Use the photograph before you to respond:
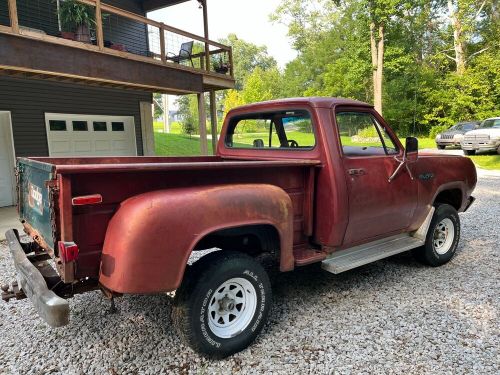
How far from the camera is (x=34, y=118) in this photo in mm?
9266

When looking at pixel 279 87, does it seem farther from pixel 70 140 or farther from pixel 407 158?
pixel 407 158

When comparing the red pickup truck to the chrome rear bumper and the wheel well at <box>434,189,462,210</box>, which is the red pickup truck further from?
the wheel well at <box>434,189,462,210</box>

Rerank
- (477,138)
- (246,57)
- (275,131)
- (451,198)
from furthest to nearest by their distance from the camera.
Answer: (246,57)
(477,138)
(451,198)
(275,131)

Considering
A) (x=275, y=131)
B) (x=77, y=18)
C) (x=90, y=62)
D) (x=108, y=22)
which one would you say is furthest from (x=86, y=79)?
(x=275, y=131)

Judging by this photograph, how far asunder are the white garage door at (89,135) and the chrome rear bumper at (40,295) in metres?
7.60

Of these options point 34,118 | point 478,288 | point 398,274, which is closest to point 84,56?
point 34,118

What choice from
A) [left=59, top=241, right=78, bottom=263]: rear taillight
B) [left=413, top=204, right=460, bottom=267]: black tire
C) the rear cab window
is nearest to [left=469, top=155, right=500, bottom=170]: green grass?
[left=413, top=204, right=460, bottom=267]: black tire

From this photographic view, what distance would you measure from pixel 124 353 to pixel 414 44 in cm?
3843

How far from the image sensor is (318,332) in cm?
313

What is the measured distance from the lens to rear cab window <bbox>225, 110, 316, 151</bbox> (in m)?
3.67

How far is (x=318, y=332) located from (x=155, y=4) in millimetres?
11803

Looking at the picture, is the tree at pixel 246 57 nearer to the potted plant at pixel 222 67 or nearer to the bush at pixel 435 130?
the bush at pixel 435 130

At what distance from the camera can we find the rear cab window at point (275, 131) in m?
3.67

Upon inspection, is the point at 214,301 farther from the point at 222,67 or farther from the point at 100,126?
the point at 222,67
